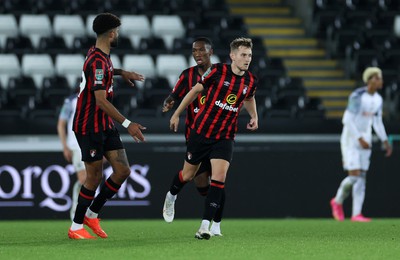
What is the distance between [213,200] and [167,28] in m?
10.8

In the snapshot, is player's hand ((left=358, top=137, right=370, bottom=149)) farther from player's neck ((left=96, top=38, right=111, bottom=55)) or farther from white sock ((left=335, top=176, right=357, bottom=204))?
player's neck ((left=96, top=38, right=111, bottom=55))

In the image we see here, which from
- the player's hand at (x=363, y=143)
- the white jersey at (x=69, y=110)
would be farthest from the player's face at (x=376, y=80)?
the white jersey at (x=69, y=110)

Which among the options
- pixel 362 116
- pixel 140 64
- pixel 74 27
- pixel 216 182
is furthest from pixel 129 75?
pixel 74 27

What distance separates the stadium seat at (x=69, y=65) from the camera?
18094 millimetres

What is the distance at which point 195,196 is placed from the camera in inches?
587

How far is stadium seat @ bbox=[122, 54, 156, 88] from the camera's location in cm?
1842

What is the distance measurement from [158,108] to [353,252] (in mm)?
8629

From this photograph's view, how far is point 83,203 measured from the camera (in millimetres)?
9703

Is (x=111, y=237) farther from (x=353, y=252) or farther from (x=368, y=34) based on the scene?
(x=368, y=34)

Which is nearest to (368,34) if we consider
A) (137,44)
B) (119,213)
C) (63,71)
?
(137,44)

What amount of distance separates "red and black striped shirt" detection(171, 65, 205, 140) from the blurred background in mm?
4051

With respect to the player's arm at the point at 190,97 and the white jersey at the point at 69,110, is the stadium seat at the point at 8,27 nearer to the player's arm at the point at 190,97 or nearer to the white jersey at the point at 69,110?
the white jersey at the point at 69,110

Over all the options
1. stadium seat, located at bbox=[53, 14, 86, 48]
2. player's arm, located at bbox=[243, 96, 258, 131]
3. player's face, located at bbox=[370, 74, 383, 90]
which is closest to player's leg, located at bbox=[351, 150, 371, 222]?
player's face, located at bbox=[370, 74, 383, 90]

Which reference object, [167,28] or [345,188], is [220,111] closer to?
[345,188]
